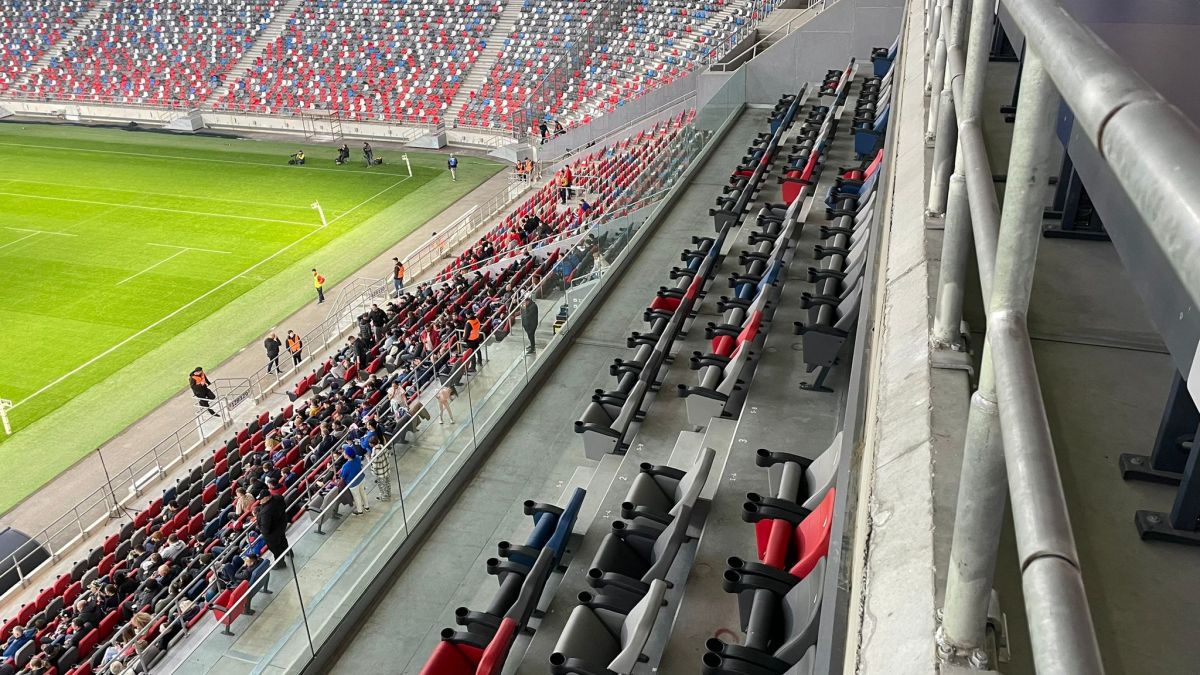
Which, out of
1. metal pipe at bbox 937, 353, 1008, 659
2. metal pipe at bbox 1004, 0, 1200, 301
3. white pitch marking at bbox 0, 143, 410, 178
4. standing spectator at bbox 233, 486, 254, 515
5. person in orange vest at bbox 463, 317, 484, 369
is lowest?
standing spectator at bbox 233, 486, 254, 515

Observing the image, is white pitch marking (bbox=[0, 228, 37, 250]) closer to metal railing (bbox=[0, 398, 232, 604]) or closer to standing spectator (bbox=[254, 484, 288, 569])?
metal railing (bbox=[0, 398, 232, 604])

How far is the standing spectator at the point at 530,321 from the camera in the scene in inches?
370

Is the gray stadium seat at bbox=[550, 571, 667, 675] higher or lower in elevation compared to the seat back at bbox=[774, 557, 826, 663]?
lower

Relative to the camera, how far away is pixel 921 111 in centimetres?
551

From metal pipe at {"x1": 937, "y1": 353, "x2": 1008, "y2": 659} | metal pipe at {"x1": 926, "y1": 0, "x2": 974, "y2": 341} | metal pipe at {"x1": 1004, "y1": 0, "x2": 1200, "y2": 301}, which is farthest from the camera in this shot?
metal pipe at {"x1": 926, "y1": 0, "x2": 974, "y2": 341}

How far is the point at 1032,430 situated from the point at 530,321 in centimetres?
864

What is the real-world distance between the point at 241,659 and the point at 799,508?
3550mm

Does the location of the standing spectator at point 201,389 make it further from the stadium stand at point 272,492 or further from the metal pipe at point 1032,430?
the metal pipe at point 1032,430

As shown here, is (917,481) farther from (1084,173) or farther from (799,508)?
(799,508)

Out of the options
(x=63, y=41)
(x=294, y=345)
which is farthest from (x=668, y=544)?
(x=63, y=41)

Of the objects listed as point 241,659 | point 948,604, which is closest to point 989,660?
point 948,604

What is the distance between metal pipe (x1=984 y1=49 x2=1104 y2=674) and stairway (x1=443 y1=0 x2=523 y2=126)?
31.2 meters

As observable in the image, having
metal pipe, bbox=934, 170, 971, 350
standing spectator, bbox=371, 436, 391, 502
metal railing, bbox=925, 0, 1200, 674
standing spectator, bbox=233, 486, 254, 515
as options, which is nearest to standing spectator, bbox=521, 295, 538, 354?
standing spectator, bbox=371, 436, 391, 502

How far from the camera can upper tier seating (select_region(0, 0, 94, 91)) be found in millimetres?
38531
